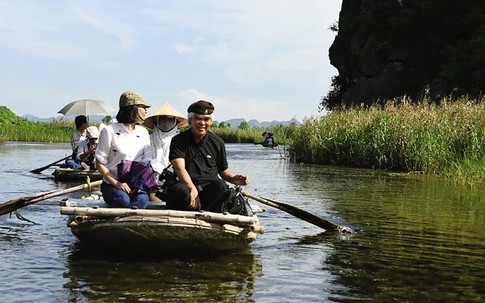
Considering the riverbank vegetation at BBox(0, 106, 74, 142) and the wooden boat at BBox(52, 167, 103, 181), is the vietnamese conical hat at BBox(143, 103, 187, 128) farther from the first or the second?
the riverbank vegetation at BBox(0, 106, 74, 142)

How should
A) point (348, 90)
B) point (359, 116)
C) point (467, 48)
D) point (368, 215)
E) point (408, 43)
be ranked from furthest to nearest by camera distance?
point (348, 90)
point (408, 43)
point (467, 48)
point (359, 116)
point (368, 215)

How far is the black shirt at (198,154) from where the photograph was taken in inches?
279

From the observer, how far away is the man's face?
22.9 ft

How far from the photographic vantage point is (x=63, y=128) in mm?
48438

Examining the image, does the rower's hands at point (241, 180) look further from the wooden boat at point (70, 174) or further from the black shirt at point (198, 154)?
the wooden boat at point (70, 174)

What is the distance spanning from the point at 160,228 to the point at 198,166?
0.96 m

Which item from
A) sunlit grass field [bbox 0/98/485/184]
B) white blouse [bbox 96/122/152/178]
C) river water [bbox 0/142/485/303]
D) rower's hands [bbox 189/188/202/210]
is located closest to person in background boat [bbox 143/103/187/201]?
river water [bbox 0/142/485/303]

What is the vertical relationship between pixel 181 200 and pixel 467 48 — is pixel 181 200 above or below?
below

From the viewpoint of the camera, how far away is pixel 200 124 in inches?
275

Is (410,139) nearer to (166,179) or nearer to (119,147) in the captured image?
(166,179)

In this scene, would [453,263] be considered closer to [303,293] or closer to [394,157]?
[303,293]

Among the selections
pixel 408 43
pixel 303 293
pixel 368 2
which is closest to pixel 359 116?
pixel 303 293

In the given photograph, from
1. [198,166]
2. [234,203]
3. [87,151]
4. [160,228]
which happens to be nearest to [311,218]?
[234,203]

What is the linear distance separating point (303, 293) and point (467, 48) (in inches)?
1193
